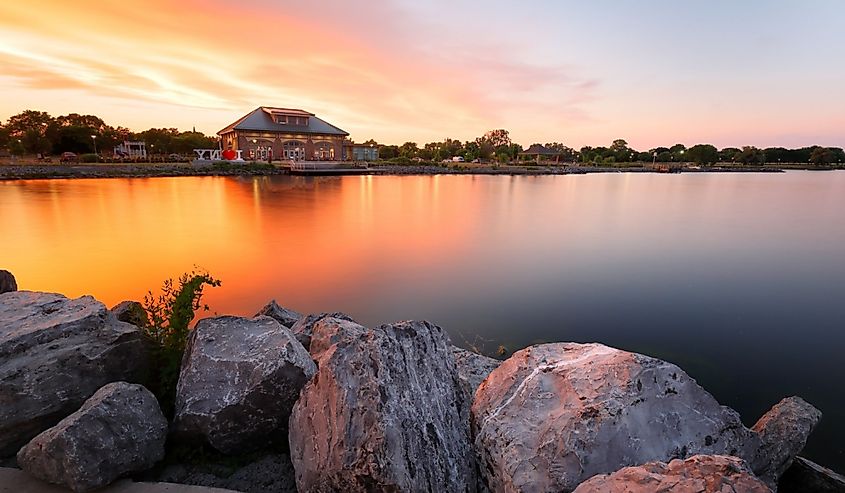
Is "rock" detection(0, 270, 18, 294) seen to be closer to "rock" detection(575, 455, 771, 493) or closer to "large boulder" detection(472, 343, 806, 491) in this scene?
"large boulder" detection(472, 343, 806, 491)

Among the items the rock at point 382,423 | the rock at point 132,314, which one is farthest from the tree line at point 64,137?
the rock at point 382,423

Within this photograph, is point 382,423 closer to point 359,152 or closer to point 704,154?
point 359,152

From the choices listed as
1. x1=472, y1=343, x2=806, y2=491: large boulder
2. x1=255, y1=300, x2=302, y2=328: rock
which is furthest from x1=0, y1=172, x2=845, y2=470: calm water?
x1=472, y1=343, x2=806, y2=491: large boulder

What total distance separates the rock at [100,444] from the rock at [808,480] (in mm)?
5784

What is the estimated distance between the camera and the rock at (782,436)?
356 cm

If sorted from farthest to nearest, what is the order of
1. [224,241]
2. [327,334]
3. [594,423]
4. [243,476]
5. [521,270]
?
[224,241], [521,270], [327,334], [243,476], [594,423]

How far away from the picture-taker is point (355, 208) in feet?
93.2

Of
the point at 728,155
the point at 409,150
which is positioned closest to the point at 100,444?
the point at 409,150

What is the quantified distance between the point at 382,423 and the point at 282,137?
68.4 m

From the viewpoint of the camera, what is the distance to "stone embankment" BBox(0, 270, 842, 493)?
285 cm

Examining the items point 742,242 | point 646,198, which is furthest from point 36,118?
point 742,242

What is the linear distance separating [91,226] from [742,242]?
30.0m

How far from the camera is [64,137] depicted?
6625 cm

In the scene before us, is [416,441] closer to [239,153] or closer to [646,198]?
[646,198]
